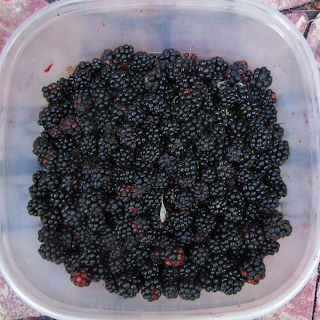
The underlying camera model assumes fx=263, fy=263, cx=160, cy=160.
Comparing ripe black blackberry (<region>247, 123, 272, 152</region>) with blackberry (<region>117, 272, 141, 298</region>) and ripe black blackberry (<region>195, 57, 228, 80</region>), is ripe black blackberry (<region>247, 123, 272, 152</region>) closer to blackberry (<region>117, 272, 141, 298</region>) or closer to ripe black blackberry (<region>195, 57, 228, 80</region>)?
ripe black blackberry (<region>195, 57, 228, 80</region>)

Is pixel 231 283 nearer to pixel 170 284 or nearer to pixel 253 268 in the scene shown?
pixel 253 268

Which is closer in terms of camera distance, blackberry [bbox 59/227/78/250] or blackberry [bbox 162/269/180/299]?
blackberry [bbox 162/269/180/299]

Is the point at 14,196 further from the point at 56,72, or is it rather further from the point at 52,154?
the point at 56,72

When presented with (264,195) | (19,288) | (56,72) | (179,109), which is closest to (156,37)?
(179,109)

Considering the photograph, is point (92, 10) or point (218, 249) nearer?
point (218, 249)

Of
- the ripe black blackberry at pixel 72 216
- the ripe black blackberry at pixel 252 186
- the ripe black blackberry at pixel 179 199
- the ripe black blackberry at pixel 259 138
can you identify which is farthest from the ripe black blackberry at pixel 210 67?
the ripe black blackberry at pixel 72 216

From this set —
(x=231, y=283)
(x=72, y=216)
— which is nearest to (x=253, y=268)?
(x=231, y=283)

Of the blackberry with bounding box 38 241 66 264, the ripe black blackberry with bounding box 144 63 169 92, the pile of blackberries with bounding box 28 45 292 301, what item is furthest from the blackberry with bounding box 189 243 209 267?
the ripe black blackberry with bounding box 144 63 169 92
